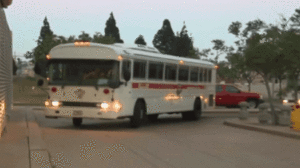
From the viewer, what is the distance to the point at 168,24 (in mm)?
79250

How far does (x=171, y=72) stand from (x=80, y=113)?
17.1 feet

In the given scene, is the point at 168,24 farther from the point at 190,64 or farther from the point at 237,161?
the point at 237,161

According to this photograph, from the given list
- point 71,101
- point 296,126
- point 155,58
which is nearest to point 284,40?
point 296,126

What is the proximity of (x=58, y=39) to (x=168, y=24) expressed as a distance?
114 ft

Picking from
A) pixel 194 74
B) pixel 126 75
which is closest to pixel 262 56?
pixel 194 74

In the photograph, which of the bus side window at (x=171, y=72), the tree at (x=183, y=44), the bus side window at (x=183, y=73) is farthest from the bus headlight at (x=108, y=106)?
the tree at (x=183, y=44)

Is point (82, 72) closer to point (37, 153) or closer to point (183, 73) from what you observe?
point (183, 73)

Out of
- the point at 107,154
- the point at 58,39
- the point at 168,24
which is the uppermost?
the point at 168,24

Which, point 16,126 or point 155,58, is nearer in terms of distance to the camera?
point 16,126

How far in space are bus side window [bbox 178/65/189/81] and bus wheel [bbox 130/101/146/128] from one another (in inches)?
143

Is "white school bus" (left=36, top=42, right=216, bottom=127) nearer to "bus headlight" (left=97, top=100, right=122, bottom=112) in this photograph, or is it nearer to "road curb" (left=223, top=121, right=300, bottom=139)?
"bus headlight" (left=97, top=100, right=122, bottom=112)

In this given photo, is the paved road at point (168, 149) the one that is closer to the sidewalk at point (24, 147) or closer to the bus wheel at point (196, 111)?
the sidewalk at point (24, 147)

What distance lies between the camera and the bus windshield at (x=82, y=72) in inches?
606

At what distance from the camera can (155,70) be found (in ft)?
59.6
